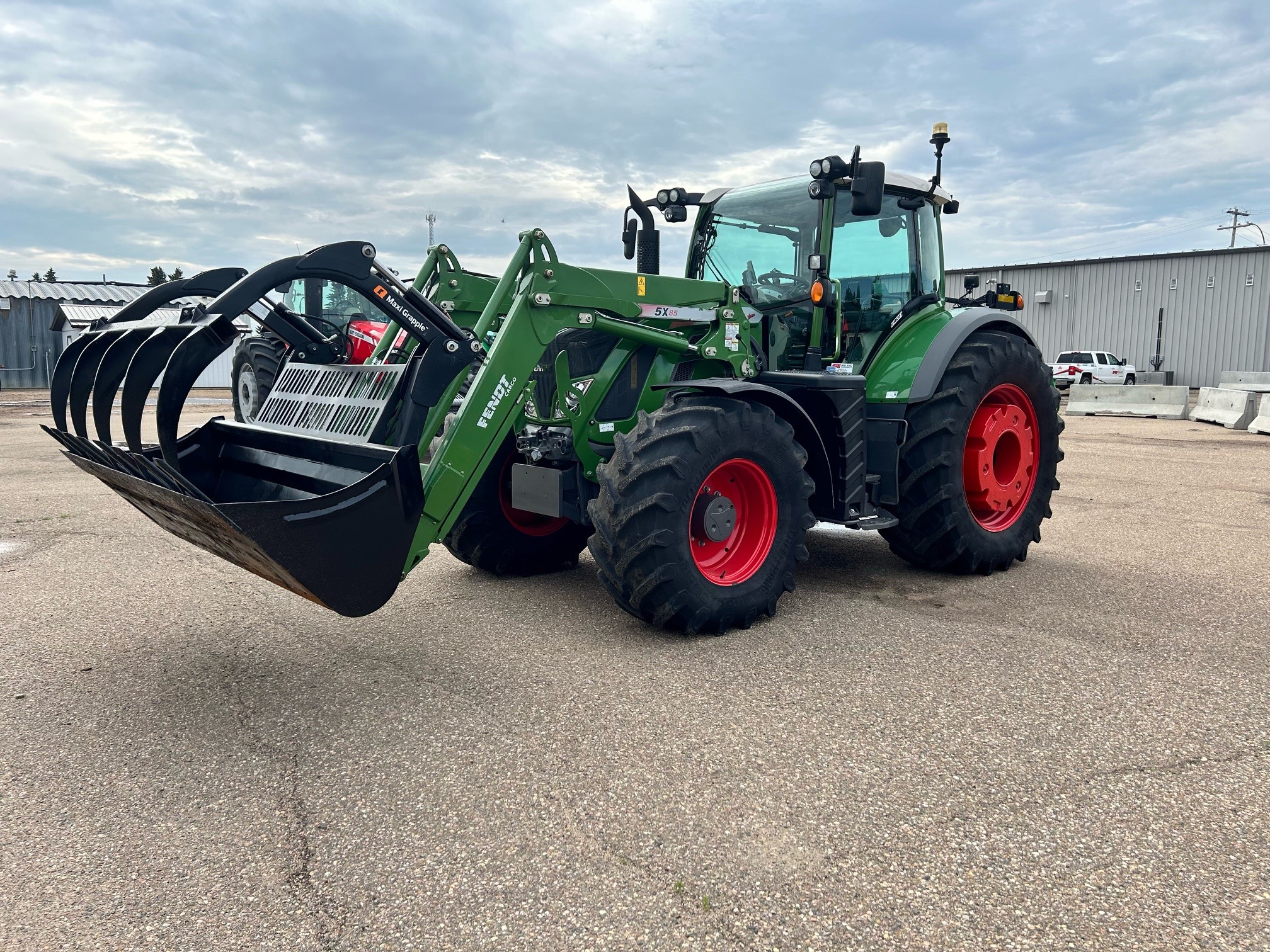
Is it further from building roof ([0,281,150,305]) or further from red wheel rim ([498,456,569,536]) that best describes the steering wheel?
building roof ([0,281,150,305])

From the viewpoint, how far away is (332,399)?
451 centimetres

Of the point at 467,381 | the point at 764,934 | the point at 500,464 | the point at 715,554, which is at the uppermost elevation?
the point at 467,381

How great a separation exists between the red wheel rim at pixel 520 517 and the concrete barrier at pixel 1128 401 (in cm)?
1772

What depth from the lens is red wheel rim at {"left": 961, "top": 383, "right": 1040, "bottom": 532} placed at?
5.74 metres

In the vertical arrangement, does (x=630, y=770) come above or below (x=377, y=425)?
below

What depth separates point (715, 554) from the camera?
4.67 metres

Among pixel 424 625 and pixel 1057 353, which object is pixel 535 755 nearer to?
pixel 424 625

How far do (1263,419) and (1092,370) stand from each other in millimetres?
11087

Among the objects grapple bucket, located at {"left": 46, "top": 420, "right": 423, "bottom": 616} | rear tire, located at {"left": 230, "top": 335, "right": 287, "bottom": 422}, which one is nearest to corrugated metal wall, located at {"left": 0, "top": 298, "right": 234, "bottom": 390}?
rear tire, located at {"left": 230, "top": 335, "right": 287, "bottom": 422}

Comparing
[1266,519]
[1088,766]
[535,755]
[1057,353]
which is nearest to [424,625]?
[535,755]

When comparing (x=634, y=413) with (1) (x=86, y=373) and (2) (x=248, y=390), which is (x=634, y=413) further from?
(2) (x=248, y=390)

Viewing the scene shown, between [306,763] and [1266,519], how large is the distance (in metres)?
7.80

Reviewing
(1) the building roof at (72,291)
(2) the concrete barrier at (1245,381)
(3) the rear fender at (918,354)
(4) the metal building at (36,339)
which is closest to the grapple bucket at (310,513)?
(3) the rear fender at (918,354)

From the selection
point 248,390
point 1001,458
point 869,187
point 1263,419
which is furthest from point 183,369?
point 1263,419
